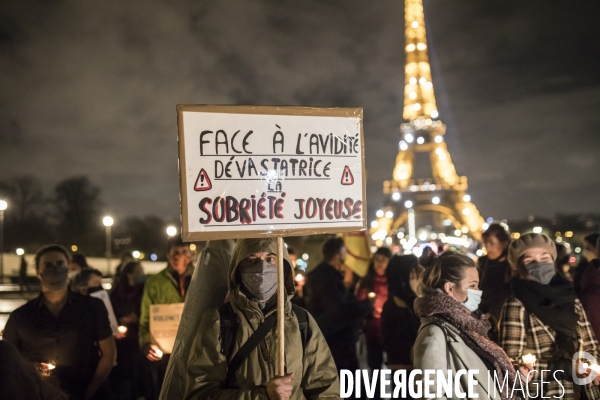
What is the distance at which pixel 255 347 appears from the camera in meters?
2.80

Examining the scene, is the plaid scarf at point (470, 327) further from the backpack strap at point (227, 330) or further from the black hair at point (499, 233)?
the black hair at point (499, 233)

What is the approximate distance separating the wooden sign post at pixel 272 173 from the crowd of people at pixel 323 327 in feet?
0.68

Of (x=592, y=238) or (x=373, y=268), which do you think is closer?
(x=592, y=238)

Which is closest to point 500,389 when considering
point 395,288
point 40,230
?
point 395,288

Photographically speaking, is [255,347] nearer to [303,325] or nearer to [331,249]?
[303,325]

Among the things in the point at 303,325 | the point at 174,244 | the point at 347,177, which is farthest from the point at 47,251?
the point at 347,177

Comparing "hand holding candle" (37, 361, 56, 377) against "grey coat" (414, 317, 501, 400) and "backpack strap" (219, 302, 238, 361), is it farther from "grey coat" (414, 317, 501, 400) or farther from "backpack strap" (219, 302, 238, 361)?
"grey coat" (414, 317, 501, 400)

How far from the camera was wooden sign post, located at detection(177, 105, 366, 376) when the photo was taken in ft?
9.45

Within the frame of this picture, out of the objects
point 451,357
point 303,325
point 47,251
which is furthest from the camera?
point 47,251

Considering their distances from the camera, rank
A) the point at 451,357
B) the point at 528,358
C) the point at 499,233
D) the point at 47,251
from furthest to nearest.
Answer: the point at 499,233 → the point at 47,251 → the point at 528,358 → the point at 451,357

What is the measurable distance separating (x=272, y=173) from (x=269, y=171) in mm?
21

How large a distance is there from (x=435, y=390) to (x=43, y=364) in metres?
2.53

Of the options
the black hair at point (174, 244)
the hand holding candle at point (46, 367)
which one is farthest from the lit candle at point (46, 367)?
the black hair at point (174, 244)

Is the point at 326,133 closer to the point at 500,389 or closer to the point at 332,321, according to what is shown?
the point at 500,389
